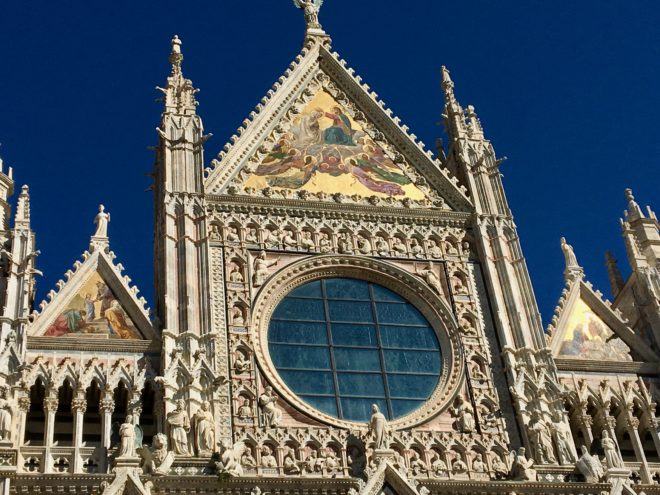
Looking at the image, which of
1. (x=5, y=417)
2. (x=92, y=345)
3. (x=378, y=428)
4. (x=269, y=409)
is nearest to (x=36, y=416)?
(x=5, y=417)

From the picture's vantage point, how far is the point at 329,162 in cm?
2264

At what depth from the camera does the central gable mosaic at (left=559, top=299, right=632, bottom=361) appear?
20.8 m

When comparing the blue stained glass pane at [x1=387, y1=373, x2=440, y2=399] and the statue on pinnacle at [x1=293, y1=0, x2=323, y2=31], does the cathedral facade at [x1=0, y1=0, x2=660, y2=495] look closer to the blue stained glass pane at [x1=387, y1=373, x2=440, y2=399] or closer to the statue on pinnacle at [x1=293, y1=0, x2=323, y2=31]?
the blue stained glass pane at [x1=387, y1=373, x2=440, y2=399]

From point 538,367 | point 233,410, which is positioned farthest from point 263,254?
point 538,367

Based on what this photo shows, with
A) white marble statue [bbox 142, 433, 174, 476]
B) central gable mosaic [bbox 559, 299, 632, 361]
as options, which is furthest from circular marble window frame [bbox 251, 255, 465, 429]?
white marble statue [bbox 142, 433, 174, 476]

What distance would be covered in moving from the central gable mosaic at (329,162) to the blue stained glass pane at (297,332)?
9.47 feet

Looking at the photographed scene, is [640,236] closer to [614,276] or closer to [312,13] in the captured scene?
[614,276]

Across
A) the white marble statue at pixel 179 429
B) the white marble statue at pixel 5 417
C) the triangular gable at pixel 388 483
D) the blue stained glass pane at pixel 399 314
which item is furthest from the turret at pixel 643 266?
the white marble statue at pixel 5 417

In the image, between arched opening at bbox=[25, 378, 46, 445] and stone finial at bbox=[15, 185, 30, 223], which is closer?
arched opening at bbox=[25, 378, 46, 445]

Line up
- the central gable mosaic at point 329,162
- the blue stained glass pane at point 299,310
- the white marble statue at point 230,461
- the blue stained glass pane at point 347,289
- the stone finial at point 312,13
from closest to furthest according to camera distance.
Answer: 1. the white marble statue at point 230,461
2. the blue stained glass pane at point 299,310
3. the blue stained glass pane at point 347,289
4. the central gable mosaic at point 329,162
5. the stone finial at point 312,13

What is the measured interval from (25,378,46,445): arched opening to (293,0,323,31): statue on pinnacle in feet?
33.0

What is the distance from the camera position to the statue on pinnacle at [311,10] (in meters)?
25.2

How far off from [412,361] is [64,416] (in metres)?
5.35

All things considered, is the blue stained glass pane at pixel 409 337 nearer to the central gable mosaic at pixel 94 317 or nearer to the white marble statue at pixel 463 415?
the white marble statue at pixel 463 415
